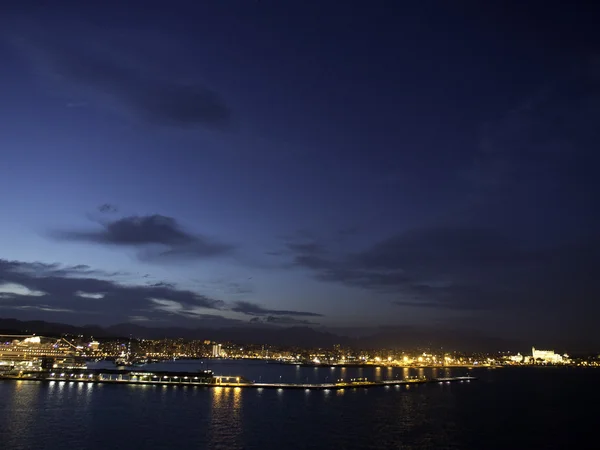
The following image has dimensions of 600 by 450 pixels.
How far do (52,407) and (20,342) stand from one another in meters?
110

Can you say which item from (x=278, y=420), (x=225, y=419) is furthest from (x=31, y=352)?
(x=278, y=420)

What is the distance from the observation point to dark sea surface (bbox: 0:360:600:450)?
39438mm

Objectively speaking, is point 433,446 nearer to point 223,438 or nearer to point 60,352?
point 223,438

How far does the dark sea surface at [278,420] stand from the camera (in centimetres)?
3944

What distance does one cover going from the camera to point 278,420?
167 feet

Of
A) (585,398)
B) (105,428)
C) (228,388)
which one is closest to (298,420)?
(105,428)

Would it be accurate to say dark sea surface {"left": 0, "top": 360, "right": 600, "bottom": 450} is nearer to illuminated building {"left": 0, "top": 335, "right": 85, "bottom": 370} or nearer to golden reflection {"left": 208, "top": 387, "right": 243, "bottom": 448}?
golden reflection {"left": 208, "top": 387, "right": 243, "bottom": 448}

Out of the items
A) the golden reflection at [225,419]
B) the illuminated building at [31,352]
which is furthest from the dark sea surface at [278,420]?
the illuminated building at [31,352]

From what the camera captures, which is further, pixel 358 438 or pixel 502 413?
pixel 502 413

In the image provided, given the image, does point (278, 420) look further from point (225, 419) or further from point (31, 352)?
point (31, 352)

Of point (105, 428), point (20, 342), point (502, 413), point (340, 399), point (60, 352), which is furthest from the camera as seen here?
point (60, 352)

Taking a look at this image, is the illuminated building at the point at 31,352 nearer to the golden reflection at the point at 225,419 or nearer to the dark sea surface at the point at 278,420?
the dark sea surface at the point at 278,420

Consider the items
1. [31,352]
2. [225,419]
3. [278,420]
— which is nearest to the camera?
[225,419]

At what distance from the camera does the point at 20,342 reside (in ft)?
479
